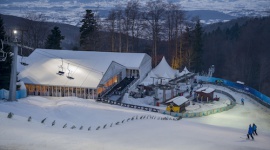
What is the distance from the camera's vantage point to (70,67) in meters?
33.6

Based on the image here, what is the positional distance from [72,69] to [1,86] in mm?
7773

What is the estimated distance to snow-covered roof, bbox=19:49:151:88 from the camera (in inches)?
1242

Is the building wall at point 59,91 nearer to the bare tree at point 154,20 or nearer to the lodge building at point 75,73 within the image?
the lodge building at point 75,73

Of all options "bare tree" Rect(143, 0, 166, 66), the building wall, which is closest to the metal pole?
the building wall

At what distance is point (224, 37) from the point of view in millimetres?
72625

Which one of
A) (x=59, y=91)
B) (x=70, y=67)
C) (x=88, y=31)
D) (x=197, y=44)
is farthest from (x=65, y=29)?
Result: (x=59, y=91)

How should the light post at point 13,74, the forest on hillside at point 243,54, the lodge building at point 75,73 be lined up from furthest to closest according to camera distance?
the forest on hillside at point 243,54, the lodge building at point 75,73, the light post at point 13,74

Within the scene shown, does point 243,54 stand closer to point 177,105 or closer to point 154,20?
point 154,20

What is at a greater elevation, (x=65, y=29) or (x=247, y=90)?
(x=65, y=29)

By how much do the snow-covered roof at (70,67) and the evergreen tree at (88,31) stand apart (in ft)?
34.0

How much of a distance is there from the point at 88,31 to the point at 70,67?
1755 centimetres

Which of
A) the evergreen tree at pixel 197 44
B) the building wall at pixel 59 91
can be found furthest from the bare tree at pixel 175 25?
the building wall at pixel 59 91

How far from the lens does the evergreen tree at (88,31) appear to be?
163ft

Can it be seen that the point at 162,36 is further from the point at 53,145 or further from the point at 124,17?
the point at 53,145
